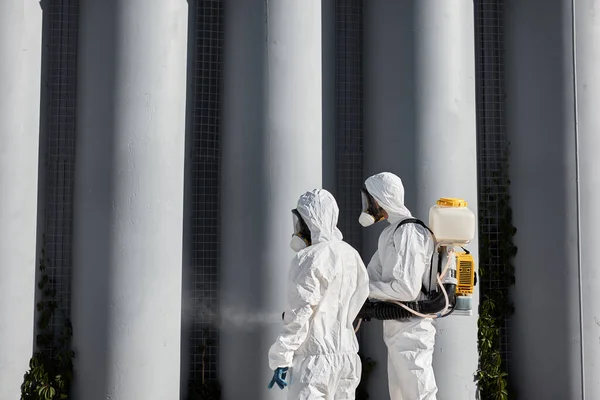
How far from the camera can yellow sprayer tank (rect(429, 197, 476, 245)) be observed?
628cm

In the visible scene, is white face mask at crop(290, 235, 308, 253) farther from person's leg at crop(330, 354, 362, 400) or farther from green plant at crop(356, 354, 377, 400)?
green plant at crop(356, 354, 377, 400)

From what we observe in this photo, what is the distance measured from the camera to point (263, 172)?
291 inches

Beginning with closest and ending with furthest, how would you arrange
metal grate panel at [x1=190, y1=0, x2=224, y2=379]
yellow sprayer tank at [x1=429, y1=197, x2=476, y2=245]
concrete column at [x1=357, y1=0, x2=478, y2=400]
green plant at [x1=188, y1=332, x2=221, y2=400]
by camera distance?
yellow sprayer tank at [x1=429, y1=197, x2=476, y2=245] < concrete column at [x1=357, y1=0, x2=478, y2=400] < green plant at [x1=188, y1=332, x2=221, y2=400] < metal grate panel at [x1=190, y1=0, x2=224, y2=379]

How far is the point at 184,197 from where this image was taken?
7.94m

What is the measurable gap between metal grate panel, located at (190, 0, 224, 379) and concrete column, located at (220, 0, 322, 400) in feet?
1.38

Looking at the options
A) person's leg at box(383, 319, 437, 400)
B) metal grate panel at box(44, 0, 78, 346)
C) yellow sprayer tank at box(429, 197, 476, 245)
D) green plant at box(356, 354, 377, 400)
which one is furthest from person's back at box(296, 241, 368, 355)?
metal grate panel at box(44, 0, 78, 346)

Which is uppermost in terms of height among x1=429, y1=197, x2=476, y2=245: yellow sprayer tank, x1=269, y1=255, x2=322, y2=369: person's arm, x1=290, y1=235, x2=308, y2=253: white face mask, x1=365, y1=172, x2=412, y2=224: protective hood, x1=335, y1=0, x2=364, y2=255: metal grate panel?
x1=335, y1=0, x2=364, y2=255: metal grate panel

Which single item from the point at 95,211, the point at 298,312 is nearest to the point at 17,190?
the point at 95,211

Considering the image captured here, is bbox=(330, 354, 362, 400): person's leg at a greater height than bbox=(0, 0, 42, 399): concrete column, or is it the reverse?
bbox=(0, 0, 42, 399): concrete column

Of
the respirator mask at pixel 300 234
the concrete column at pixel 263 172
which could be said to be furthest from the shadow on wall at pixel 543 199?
the respirator mask at pixel 300 234

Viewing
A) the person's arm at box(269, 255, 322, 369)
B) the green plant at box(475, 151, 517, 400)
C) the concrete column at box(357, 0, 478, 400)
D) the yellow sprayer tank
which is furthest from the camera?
the green plant at box(475, 151, 517, 400)

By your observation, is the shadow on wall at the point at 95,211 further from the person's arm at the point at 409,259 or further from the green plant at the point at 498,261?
→ the green plant at the point at 498,261

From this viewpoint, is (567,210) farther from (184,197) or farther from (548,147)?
(184,197)

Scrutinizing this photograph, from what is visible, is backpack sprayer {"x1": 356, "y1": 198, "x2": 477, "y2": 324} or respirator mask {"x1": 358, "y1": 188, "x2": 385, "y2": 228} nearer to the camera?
backpack sprayer {"x1": 356, "y1": 198, "x2": 477, "y2": 324}
